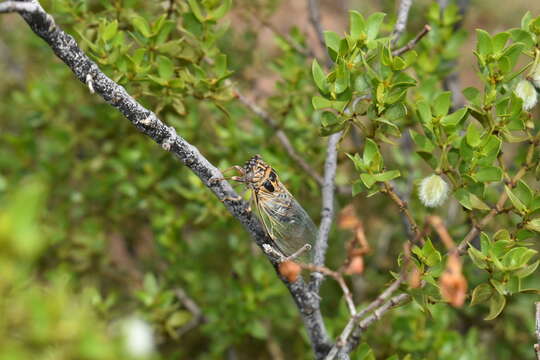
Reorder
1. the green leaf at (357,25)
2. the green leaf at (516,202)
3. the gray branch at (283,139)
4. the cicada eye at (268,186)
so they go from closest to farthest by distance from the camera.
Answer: the green leaf at (516,202) → the green leaf at (357,25) → the cicada eye at (268,186) → the gray branch at (283,139)

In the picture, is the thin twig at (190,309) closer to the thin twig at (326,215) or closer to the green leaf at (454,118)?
the thin twig at (326,215)

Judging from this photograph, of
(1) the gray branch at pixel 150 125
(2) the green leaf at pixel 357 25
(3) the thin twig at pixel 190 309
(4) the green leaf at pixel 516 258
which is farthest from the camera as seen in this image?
(3) the thin twig at pixel 190 309

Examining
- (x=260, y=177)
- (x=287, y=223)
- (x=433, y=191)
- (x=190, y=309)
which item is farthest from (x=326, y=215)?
(x=190, y=309)

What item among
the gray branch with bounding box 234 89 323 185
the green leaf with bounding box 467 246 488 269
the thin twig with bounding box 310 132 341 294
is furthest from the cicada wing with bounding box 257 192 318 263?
the green leaf with bounding box 467 246 488 269

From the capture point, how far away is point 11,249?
0.86 meters

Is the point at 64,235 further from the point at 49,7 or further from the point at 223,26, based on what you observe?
the point at 223,26

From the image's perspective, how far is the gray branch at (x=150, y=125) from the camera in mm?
1405

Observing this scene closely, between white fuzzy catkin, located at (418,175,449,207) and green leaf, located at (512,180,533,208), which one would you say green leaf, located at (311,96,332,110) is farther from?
green leaf, located at (512,180,533,208)

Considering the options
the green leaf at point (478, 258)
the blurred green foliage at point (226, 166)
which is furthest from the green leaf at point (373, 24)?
the green leaf at point (478, 258)

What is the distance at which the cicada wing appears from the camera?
1.95m

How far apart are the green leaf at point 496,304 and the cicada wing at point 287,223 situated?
61cm

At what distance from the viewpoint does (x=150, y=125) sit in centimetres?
154

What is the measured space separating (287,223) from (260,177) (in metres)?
0.19

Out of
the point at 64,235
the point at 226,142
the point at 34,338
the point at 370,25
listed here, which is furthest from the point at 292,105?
the point at 34,338
